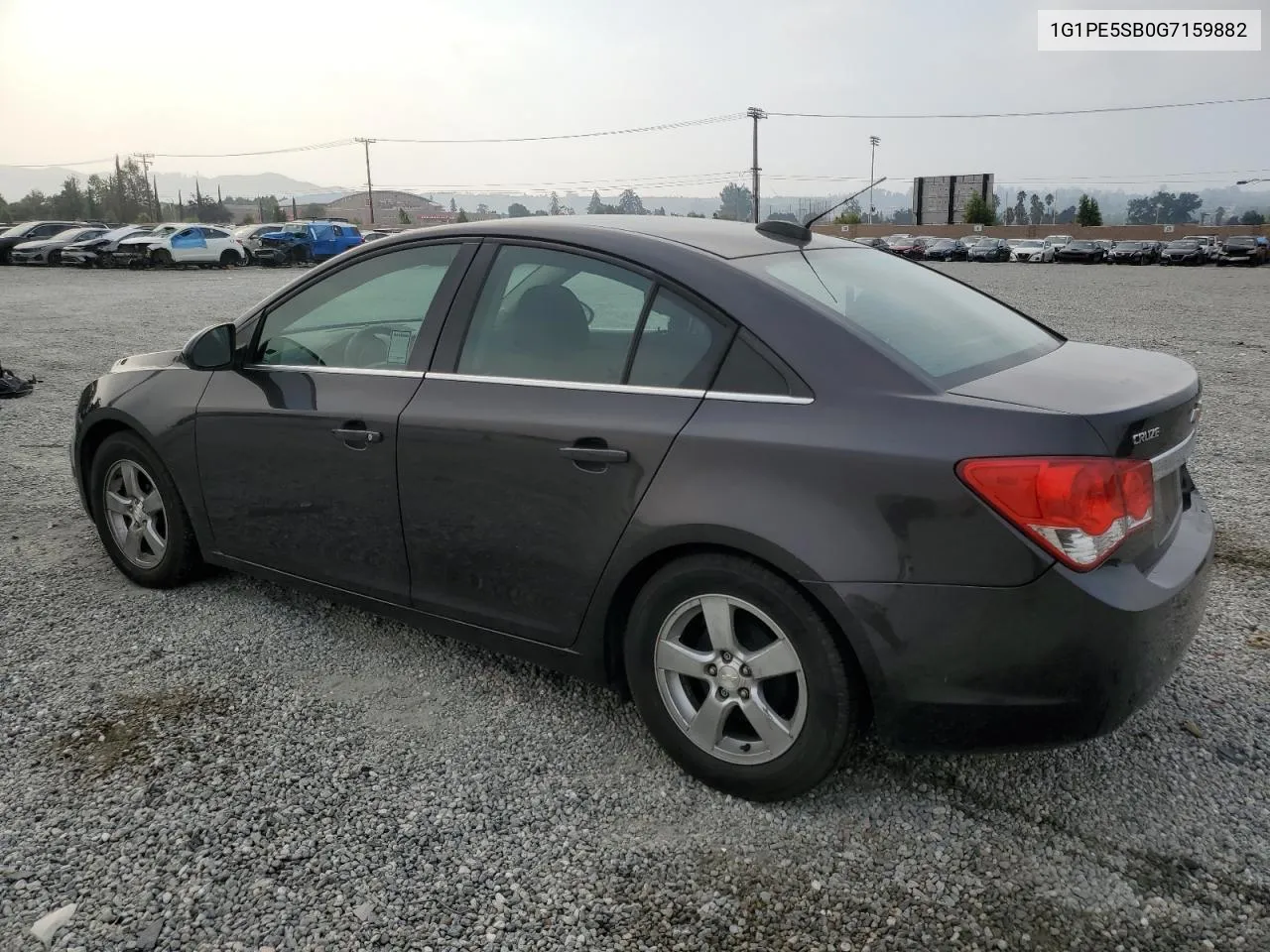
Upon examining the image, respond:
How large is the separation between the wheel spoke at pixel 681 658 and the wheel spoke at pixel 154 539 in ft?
8.39

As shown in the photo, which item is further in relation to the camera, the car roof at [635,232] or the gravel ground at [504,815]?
the car roof at [635,232]

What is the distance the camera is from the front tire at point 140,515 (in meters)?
4.13

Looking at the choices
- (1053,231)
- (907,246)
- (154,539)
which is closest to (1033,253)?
(907,246)

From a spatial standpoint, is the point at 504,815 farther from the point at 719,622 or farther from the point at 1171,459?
the point at 1171,459

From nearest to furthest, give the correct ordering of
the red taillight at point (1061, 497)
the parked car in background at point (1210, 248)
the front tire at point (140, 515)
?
1. the red taillight at point (1061, 497)
2. the front tire at point (140, 515)
3. the parked car in background at point (1210, 248)

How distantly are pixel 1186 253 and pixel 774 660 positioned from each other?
49.9m

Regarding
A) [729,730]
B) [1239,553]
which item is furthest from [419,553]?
[1239,553]

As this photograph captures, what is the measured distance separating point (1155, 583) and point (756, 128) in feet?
270

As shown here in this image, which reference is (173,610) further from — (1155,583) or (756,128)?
(756,128)

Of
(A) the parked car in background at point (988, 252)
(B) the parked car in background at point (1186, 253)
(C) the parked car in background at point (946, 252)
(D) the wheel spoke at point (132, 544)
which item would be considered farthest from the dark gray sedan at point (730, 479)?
(A) the parked car in background at point (988, 252)

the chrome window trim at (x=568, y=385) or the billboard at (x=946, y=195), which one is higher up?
the billboard at (x=946, y=195)

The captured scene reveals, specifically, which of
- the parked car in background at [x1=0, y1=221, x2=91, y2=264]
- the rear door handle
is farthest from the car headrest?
the parked car in background at [x1=0, y1=221, x2=91, y2=264]

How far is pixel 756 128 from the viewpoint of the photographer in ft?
260

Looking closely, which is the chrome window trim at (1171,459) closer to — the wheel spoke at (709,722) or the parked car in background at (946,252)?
the wheel spoke at (709,722)
